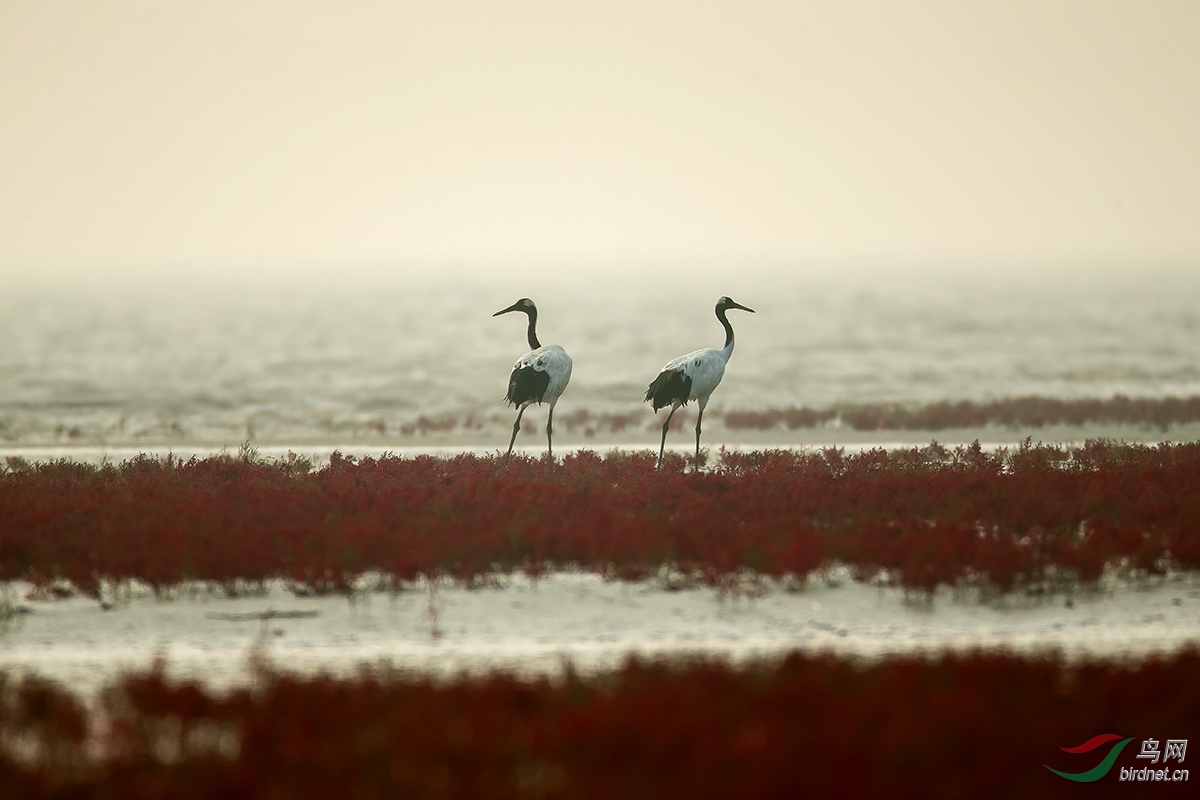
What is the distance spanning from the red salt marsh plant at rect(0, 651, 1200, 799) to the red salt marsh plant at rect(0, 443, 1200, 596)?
126 inches

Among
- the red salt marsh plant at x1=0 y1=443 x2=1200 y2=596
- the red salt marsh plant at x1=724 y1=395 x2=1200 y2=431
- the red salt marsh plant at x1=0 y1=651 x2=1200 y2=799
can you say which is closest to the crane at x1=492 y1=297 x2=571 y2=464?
the red salt marsh plant at x1=0 y1=443 x2=1200 y2=596

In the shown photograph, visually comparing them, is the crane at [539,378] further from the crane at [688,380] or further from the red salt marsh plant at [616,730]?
the red salt marsh plant at [616,730]

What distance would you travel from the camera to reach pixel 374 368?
60.1 metres

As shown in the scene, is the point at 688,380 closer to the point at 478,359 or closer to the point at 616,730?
the point at 616,730

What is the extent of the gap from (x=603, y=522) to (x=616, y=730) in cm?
595

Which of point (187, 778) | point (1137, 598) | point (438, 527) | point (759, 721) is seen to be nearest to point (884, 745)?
point (759, 721)

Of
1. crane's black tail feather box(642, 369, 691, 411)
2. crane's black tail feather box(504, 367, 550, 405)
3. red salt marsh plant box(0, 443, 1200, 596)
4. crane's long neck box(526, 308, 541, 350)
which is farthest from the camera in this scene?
crane's long neck box(526, 308, 541, 350)

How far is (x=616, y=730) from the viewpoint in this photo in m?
7.37

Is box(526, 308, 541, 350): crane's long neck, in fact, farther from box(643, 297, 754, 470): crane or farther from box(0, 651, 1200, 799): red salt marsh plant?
box(0, 651, 1200, 799): red salt marsh plant

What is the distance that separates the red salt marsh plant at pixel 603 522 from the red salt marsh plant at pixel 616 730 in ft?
10.5

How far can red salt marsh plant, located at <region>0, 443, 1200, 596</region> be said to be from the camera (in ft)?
39.1

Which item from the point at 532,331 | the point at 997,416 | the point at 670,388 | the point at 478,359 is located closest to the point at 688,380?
the point at 670,388

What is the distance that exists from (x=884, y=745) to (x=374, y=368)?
54568mm

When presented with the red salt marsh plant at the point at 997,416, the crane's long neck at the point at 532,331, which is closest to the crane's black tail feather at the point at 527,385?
the crane's long neck at the point at 532,331
